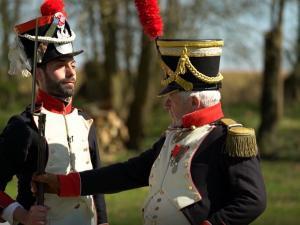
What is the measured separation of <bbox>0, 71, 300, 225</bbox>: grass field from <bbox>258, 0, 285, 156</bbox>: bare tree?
26 centimetres

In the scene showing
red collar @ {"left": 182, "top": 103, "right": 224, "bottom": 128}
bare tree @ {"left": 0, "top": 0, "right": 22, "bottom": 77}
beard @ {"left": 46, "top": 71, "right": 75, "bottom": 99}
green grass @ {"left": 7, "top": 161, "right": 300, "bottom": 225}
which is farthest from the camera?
bare tree @ {"left": 0, "top": 0, "right": 22, "bottom": 77}

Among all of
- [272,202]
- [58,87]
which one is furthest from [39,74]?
[272,202]

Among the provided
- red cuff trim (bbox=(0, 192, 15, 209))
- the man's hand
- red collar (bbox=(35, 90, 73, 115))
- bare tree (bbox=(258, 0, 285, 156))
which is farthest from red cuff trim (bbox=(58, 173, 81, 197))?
bare tree (bbox=(258, 0, 285, 156))

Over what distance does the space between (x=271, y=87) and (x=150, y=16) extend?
1329cm

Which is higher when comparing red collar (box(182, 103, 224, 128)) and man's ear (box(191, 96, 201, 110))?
man's ear (box(191, 96, 201, 110))

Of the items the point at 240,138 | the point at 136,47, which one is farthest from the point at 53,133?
the point at 136,47

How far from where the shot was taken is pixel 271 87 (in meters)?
16.8

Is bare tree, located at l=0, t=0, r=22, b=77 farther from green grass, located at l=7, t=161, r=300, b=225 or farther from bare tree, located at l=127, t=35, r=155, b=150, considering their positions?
green grass, located at l=7, t=161, r=300, b=225

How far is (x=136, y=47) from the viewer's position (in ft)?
62.8

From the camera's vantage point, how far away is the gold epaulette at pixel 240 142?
10.7 ft

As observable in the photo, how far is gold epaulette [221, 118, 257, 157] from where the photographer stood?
327cm

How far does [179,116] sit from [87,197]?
732 mm

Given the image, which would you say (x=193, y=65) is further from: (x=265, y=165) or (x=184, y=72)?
(x=265, y=165)

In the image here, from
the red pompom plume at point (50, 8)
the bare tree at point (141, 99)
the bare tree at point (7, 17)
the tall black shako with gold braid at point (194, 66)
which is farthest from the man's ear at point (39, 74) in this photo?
the bare tree at point (7, 17)
